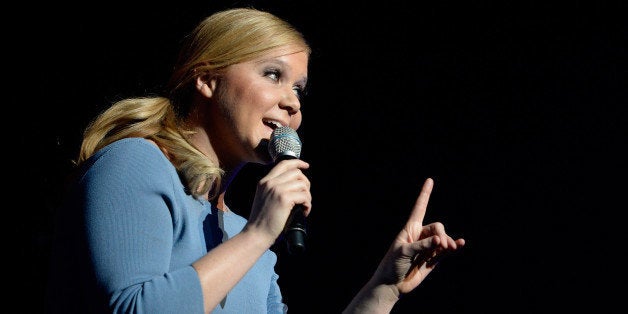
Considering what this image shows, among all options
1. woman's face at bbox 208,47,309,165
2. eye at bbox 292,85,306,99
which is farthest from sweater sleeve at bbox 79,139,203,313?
eye at bbox 292,85,306,99

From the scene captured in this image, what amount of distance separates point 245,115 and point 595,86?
5.78 feet

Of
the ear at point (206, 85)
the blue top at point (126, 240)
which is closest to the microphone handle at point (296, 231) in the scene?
the blue top at point (126, 240)

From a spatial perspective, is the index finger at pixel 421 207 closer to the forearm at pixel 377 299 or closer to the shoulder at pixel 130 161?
the forearm at pixel 377 299

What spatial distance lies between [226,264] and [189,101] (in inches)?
27.5

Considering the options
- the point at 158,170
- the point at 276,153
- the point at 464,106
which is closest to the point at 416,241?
the point at 276,153

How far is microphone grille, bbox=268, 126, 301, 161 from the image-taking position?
144 cm

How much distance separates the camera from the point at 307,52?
1815 mm

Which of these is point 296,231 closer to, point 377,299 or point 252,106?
point 252,106

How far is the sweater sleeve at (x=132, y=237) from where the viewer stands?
1088 millimetres

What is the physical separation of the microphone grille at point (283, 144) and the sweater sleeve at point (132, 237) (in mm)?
278

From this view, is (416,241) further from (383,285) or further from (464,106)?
(464,106)

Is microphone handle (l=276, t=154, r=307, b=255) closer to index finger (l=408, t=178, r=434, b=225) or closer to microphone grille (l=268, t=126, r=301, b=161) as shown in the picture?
microphone grille (l=268, t=126, r=301, b=161)

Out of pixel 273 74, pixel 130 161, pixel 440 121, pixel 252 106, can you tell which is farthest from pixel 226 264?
pixel 440 121

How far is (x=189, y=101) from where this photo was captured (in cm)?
173
